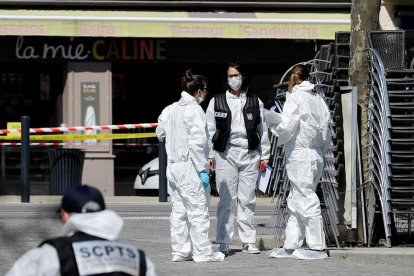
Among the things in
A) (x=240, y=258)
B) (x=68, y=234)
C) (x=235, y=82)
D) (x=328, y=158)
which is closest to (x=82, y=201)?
(x=68, y=234)

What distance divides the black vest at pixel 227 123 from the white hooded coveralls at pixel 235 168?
4 cm

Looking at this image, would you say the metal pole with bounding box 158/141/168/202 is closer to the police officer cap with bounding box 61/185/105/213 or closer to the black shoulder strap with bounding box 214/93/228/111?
the black shoulder strap with bounding box 214/93/228/111

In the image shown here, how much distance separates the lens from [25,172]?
803 inches

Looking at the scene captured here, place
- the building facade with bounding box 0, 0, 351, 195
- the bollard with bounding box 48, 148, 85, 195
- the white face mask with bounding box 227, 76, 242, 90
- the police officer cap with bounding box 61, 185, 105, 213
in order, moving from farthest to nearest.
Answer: the building facade with bounding box 0, 0, 351, 195, the bollard with bounding box 48, 148, 85, 195, the white face mask with bounding box 227, 76, 242, 90, the police officer cap with bounding box 61, 185, 105, 213

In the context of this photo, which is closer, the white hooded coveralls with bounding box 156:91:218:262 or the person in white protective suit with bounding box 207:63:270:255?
the white hooded coveralls with bounding box 156:91:218:262

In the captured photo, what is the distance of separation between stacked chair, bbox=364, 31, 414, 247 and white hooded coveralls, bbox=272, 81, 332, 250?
1046 millimetres

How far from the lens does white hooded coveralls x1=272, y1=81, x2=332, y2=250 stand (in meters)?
11.5

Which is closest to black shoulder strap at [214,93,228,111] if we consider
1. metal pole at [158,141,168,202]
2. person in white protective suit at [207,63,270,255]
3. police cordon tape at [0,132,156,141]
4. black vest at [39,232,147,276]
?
person in white protective suit at [207,63,270,255]

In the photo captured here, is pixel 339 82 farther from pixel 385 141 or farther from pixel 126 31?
pixel 126 31

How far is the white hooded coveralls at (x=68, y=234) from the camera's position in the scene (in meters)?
4.92

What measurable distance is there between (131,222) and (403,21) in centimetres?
1178

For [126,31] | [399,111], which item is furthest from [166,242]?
[126,31]

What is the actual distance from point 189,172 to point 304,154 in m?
1.08

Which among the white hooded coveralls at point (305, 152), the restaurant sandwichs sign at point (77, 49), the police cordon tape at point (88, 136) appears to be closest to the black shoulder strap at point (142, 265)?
the white hooded coveralls at point (305, 152)
